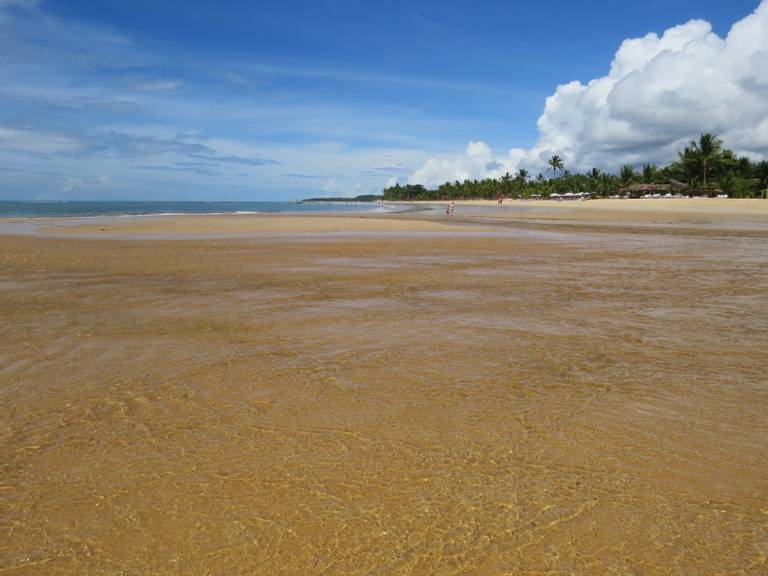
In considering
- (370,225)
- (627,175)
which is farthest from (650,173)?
(370,225)

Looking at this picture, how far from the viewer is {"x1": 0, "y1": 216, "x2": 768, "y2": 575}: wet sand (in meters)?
2.50

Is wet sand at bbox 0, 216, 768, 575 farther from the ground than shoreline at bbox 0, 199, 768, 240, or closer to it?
closer to it

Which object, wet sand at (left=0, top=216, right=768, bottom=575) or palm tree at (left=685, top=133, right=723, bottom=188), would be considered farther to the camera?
palm tree at (left=685, top=133, right=723, bottom=188)

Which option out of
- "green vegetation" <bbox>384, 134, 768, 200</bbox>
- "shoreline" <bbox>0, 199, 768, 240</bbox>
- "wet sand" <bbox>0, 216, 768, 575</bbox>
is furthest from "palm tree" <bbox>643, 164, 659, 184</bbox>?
"wet sand" <bbox>0, 216, 768, 575</bbox>

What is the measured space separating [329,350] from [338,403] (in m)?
1.51

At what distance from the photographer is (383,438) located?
11.8 ft

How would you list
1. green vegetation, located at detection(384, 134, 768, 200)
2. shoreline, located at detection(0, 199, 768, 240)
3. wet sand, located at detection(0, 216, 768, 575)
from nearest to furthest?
wet sand, located at detection(0, 216, 768, 575)
shoreline, located at detection(0, 199, 768, 240)
green vegetation, located at detection(384, 134, 768, 200)

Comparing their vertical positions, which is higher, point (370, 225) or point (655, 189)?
point (655, 189)

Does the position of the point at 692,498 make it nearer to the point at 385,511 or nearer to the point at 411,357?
the point at 385,511

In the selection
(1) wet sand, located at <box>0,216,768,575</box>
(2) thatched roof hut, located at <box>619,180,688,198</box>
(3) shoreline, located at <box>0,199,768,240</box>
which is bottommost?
(1) wet sand, located at <box>0,216,768,575</box>

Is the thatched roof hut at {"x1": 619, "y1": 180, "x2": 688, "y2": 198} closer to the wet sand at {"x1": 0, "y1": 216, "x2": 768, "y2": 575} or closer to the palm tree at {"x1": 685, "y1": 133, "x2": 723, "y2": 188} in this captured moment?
the palm tree at {"x1": 685, "y1": 133, "x2": 723, "y2": 188}

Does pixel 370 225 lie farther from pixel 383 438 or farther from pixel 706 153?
pixel 706 153

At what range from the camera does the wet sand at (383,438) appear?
250 cm

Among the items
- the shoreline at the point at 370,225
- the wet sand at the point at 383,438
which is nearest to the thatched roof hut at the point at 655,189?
the shoreline at the point at 370,225
